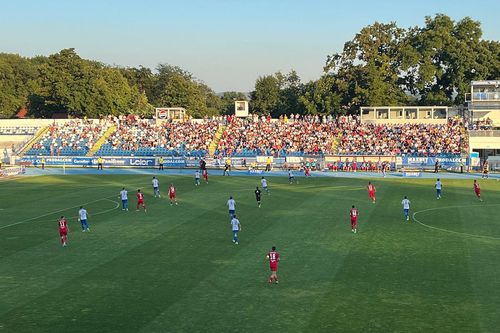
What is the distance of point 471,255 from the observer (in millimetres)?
23812

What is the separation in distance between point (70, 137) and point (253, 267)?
59038mm

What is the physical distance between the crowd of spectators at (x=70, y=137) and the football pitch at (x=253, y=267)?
34336 mm

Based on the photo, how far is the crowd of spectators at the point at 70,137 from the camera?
241 ft

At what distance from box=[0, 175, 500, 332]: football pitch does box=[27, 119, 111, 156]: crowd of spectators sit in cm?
3434

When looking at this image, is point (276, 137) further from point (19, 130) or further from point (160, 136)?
point (19, 130)

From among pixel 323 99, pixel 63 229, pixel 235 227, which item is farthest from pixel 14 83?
pixel 235 227

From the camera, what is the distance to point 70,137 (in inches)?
3004

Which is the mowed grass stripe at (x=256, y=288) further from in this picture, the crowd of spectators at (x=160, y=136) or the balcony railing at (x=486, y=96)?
the balcony railing at (x=486, y=96)

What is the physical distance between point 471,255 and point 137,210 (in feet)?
64.2

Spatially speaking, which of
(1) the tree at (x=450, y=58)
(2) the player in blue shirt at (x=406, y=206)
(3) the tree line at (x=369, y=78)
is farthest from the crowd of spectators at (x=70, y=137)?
(2) the player in blue shirt at (x=406, y=206)

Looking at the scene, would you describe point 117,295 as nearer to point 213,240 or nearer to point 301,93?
point 213,240

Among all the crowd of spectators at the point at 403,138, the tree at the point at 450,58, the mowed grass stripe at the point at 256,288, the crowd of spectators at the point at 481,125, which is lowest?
the mowed grass stripe at the point at 256,288

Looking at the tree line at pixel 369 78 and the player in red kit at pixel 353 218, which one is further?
the tree line at pixel 369 78

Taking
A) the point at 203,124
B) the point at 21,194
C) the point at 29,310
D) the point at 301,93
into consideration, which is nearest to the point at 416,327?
the point at 29,310
